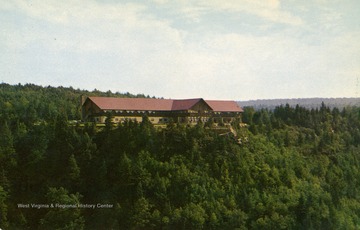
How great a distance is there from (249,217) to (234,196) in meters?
3.67

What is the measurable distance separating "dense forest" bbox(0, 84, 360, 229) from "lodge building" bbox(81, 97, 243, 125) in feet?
14.8

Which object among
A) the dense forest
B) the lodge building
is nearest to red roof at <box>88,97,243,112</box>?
the lodge building

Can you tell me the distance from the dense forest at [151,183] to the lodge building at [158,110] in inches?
178

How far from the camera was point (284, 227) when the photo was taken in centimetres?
5444

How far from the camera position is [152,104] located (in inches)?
2707

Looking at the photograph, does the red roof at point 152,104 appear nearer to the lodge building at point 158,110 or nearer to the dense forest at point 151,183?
the lodge building at point 158,110

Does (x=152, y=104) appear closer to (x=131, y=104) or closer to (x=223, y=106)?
(x=131, y=104)

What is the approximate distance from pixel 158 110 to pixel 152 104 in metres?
1.83

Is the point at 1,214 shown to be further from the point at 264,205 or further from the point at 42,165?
the point at 264,205

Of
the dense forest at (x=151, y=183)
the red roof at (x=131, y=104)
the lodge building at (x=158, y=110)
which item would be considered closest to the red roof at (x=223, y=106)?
the lodge building at (x=158, y=110)

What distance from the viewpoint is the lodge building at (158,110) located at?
64.0 metres

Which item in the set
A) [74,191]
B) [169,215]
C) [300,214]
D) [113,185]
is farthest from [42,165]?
[300,214]

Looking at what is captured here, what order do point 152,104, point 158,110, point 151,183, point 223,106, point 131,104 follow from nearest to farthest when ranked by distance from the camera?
1. point 151,183
2. point 131,104
3. point 158,110
4. point 152,104
5. point 223,106

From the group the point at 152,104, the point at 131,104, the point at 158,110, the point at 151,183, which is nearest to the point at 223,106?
the point at 158,110
